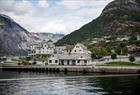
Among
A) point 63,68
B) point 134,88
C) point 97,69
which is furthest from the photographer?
point 63,68

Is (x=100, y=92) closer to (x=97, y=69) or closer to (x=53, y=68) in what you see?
(x=97, y=69)

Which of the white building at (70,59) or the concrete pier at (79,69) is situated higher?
the white building at (70,59)

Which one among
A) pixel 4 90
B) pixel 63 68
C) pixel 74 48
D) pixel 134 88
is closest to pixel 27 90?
pixel 4 90

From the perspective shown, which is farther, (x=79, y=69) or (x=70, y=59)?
(x=70, y=59)

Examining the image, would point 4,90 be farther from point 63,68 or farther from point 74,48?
point 74,48

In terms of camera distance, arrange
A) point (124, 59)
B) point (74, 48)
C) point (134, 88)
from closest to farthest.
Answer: point (134, 88), point (124, 59), point (74, 48)

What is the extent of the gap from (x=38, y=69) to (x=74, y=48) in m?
43.9

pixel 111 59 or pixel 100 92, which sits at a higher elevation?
pixel 111 59

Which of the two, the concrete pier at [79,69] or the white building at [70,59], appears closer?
the concrete pier at [79,69]

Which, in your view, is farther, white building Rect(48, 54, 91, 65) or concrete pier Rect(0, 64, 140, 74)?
white building Rect(48, 54, 91, 65)

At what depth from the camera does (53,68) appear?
134 m

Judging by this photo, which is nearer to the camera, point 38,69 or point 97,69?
point 97,69

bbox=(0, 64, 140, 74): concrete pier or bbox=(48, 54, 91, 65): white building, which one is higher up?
bbox=(48, 54, 91, 65): white building

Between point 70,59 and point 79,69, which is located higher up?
point 70,59
